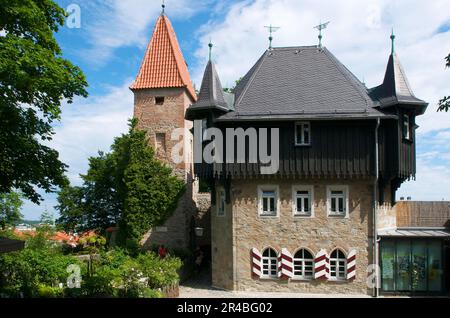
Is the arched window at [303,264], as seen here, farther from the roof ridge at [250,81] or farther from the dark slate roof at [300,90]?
the roof ridge at [250,81]

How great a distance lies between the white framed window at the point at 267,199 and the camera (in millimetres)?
16891

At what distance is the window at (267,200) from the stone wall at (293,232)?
0.73 ft

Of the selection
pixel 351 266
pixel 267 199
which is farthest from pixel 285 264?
pixel 267 199

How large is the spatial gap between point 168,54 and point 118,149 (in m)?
6.83

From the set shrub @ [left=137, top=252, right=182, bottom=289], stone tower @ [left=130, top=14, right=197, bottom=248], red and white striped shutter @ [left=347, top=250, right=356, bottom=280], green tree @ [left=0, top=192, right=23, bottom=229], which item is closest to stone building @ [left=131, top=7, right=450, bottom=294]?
red and white striped shutter @ [left=347, top=250, right=356, bottom=280]

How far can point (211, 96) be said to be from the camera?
17.6 meters

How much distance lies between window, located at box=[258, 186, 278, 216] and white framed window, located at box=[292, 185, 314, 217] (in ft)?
2.49

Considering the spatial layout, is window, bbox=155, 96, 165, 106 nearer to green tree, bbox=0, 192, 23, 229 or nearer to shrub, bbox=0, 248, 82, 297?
shrub, bbox=0, 248, 82, 297

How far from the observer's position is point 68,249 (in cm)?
2720

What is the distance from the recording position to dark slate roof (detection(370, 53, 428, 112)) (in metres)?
16.5

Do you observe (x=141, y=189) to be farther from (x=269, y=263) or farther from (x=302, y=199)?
(x=302, y=199)

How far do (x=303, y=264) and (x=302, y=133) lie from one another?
5197mm
